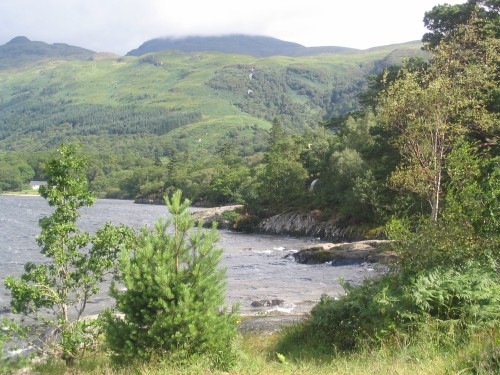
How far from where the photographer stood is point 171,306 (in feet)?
38.0

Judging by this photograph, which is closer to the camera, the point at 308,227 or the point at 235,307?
the point at 235,307

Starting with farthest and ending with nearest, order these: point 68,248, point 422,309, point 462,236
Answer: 1. point 68,248
2. point 462,236
3. point 422,309

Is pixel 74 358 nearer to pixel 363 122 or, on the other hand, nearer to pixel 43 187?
pixel 43 187

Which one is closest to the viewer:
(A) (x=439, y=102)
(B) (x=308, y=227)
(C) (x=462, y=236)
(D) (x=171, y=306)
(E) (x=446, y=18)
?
(D) (x=171, y=306)

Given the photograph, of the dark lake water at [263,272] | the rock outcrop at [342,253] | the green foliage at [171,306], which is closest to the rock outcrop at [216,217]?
the dark lake water at [263,272]

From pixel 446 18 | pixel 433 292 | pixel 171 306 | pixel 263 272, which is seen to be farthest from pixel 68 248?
pixel 446 18

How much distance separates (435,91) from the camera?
27.2 m

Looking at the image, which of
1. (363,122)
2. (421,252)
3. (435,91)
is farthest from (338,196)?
(421,252)

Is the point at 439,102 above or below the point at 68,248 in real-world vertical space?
above

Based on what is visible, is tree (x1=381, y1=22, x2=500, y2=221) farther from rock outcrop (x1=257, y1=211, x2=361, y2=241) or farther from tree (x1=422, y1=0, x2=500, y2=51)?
rock outcrop (x1=257, y1=211, x2=361, y2=241)

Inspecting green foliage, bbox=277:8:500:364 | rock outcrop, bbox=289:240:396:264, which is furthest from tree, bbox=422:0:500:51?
green foliage, bbox=277:8:500:364

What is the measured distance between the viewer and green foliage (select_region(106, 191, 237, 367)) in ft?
37.9

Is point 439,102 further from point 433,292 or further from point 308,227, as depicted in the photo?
point 308,227

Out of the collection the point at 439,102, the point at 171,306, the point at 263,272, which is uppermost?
the point at 439,102
